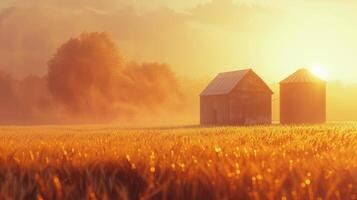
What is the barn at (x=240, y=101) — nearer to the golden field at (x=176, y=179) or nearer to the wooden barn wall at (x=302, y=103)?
the wooden barn wall at (x=302, y=103)

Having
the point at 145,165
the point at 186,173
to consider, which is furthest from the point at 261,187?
the point at 145,165

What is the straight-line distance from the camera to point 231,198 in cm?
296

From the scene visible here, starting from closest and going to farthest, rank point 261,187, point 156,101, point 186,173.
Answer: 1. point 261,187
2. point 186,173
3. point 156,101

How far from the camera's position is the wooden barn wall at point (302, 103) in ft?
172

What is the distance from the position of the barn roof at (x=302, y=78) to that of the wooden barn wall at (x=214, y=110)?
7.56m

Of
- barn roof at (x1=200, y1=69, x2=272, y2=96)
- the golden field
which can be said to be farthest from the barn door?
the golden field

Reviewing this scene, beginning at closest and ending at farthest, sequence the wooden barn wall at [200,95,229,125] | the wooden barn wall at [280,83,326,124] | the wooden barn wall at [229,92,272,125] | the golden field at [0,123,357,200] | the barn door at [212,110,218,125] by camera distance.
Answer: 1. the golden field at [0,123,357,200]
2. the wooden barn wall at [229,92,272,125]
3. the wooden barn wall at [200,95,229,125]
4. the wooden barn wall at [280,83,326,124]
5. the barn door at [212,110,218,125]

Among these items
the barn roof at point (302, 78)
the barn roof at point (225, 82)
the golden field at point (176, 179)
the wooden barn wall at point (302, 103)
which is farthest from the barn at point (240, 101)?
the golden field at point (176, 179)

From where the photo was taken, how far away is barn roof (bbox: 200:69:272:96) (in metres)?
52.0

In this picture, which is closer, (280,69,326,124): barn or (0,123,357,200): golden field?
(0,123,357,200): golden field

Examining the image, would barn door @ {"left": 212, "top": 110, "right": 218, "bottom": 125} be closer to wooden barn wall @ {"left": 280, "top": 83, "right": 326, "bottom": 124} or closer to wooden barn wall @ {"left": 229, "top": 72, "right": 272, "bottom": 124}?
wooden barn wall @ {"left": 229, "top": 72, "right": 272, "bottom": 124}

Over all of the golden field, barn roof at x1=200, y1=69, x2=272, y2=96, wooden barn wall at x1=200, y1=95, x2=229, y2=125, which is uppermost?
barn roof at x1=200, y1=69, x2=272, y2=96

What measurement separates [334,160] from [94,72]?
257 feet

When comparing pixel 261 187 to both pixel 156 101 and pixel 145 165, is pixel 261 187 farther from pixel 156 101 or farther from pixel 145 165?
pixel 156 101
